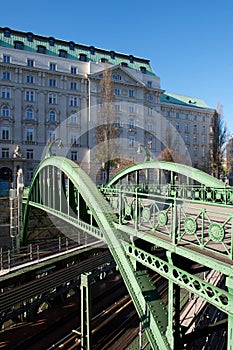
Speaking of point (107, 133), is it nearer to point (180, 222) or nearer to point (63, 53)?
point (63, 53)

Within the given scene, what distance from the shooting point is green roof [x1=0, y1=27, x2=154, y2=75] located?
39.2 meters

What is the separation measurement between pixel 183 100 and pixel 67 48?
29461 millimetres

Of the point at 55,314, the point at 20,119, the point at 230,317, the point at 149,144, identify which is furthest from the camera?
the point at 149,144

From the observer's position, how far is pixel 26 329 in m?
11.3

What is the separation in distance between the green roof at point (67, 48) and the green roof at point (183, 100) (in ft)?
30.1

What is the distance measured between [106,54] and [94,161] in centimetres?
2044

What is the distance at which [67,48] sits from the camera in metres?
43.8

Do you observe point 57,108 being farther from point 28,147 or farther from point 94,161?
point 94,161

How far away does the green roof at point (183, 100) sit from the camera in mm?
58562

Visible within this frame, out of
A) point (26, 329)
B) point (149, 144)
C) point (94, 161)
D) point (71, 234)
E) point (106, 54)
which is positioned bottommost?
point (26, 329)

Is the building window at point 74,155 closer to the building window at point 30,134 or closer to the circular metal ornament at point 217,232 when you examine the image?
the building window at point 30,134

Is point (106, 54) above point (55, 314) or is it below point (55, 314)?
above

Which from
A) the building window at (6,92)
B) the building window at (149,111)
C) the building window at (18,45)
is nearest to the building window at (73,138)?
the building window at (6,92)

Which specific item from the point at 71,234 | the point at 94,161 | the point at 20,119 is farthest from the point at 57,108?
the point at 71,234
